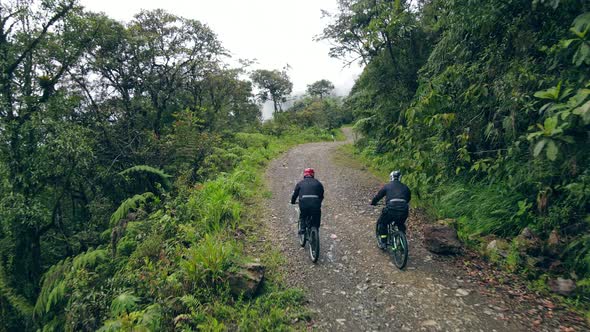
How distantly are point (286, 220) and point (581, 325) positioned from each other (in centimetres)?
649

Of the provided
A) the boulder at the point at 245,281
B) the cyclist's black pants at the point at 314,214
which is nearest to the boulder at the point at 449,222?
the cyclist's black pants at the point at 314,214

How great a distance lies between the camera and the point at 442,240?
6504mm

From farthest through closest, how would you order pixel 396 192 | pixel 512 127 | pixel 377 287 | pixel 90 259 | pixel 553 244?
pixel 90 259 < pixel 396 192 < pixel 512 127 < pixel 377 287 < pixel 553 244

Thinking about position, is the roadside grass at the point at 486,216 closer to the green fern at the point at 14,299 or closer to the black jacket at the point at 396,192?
the black jacket at the point at 396,192

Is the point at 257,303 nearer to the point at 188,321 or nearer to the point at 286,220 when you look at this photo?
the point at 188,321

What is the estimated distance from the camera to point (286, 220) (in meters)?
9.19

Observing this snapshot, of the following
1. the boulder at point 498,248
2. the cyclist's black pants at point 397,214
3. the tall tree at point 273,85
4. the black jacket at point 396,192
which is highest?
the tall tree at point 273,85

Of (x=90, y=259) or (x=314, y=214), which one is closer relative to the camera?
(x=314, y=214)

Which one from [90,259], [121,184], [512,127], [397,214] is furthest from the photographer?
[121,184]

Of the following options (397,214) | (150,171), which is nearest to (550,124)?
(397,214)

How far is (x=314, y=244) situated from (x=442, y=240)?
8.78 feet

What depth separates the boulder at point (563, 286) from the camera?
4.71m

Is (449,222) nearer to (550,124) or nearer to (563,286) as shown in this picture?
(563,286)

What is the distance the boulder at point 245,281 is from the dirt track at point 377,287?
0.72 meters
